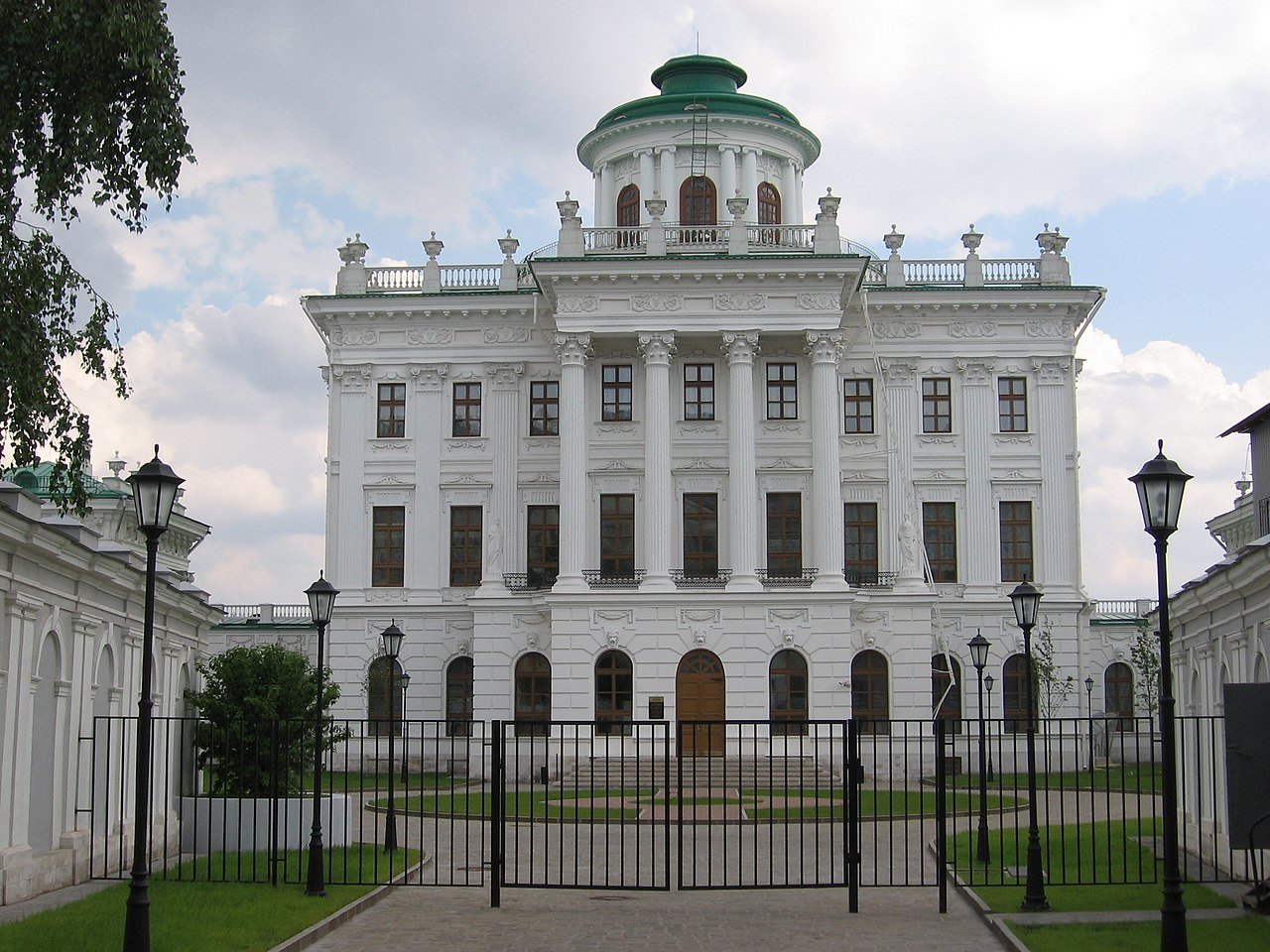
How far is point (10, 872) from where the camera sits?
16750mm

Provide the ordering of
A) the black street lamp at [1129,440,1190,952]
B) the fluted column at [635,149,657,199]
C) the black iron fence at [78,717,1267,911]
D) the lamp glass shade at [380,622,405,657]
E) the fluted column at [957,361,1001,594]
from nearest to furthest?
the black street lamp at [1129,440,1190,952] < the black iron fence at [78,717,1267,911] < the lamp glass shade at [380,622,405,657] < the fluted column at [957,361,1001,594] < the fluted column at [635,149,657,199]

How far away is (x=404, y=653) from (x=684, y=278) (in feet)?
47.9

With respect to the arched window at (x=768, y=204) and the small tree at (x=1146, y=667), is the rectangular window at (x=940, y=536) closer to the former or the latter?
the small tree at (x=1146, y=667)

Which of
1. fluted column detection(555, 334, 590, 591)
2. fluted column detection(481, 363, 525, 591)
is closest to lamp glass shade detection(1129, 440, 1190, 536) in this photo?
fluted column detection(555, 334, 590, 591)

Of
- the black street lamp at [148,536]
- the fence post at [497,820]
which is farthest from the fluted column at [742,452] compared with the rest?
the black street lamp at [148,536]

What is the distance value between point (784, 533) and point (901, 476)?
4.29m

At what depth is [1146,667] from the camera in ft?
166

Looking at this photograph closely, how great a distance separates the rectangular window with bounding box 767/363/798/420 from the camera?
47.3m

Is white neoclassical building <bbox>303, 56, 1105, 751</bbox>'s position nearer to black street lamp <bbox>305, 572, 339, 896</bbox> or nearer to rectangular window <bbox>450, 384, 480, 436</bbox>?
rectangular window <bbox>450, 384, 480, 436</bbox>

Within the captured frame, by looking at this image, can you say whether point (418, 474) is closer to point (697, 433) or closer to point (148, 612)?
point (697, 433)

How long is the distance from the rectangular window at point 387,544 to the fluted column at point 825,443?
13.1m

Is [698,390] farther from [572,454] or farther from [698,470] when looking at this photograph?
[572,454]

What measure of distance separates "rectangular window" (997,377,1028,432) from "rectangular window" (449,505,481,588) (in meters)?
16.8

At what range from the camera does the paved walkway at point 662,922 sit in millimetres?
15383
